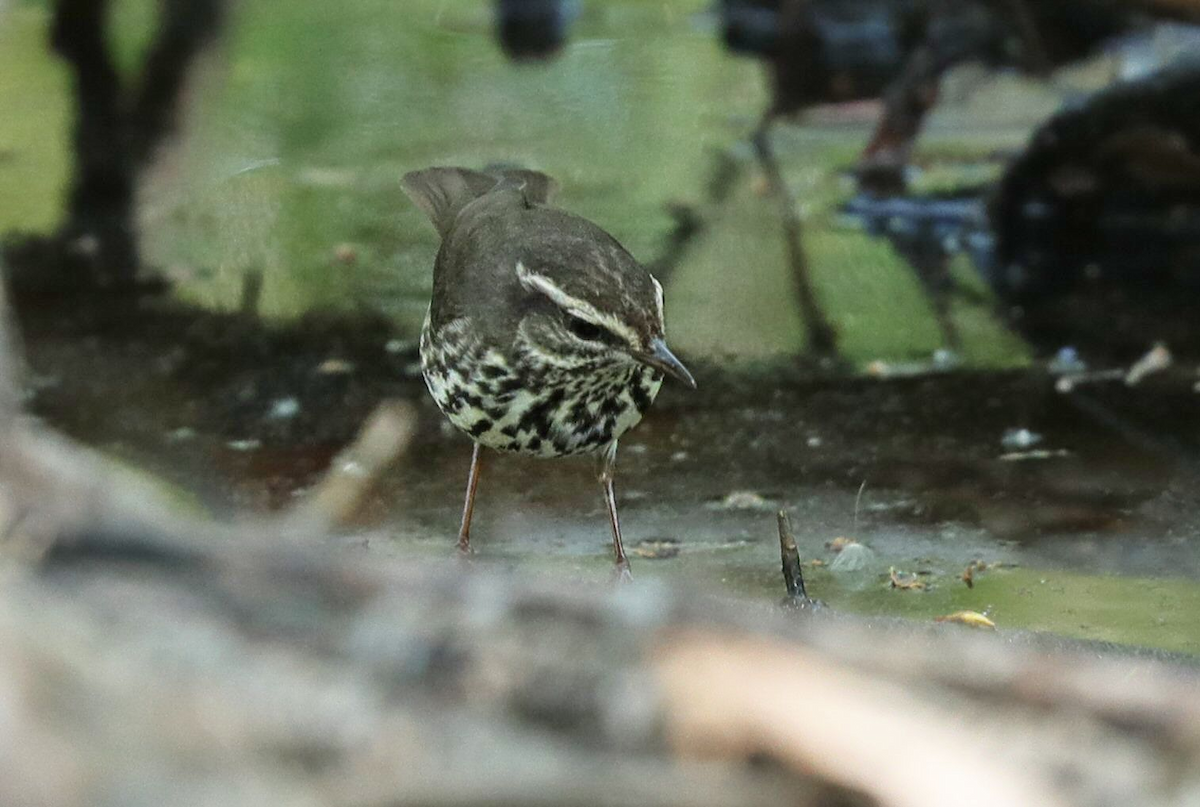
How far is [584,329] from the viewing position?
3.82 metres

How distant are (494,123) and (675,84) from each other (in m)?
1.31

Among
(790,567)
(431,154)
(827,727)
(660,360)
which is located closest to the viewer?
(827,727)

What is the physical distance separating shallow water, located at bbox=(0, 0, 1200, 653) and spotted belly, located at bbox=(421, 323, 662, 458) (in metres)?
0.49

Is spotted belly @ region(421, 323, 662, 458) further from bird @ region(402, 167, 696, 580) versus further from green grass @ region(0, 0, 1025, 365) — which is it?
green grass @ region(0, 0, 1025, 365)

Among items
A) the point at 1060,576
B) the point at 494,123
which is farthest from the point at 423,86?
the point at 1060,576

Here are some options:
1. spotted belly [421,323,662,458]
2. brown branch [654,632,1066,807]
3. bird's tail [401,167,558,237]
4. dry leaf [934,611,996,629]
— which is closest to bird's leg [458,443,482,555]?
spotted belly [421,323,662,458]

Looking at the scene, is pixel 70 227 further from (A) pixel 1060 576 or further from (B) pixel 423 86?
(A) pixel 1060 576

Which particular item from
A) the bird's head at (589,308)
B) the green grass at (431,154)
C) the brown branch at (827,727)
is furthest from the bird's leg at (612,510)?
the brown branch at (827,727)

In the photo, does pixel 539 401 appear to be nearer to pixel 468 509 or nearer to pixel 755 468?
pixel 468 509

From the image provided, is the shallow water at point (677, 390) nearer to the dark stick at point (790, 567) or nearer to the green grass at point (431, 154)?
the green grass at point (431, 154)

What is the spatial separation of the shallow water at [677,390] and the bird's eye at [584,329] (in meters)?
0.78

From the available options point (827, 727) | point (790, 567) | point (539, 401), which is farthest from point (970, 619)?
point (827, 727)

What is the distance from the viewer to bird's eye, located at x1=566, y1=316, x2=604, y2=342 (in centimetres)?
380

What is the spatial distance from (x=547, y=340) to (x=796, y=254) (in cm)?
361
